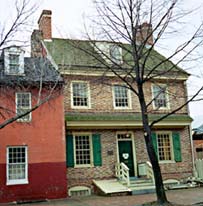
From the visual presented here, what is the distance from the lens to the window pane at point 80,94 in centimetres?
2161

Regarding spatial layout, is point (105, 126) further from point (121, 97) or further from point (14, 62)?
point (14, 62)

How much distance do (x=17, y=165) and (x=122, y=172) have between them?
19.2 feet

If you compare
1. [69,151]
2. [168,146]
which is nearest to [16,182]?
[69,151]

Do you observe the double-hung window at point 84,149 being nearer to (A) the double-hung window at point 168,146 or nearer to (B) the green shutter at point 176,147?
(A) the double-hung window at point 168,146

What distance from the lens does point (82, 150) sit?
21094 mm

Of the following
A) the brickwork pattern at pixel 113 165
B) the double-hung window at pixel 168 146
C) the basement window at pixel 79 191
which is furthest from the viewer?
the double-hung window at pixel 168 146

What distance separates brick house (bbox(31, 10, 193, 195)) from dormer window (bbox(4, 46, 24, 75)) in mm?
912

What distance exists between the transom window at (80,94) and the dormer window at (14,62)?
366 cm

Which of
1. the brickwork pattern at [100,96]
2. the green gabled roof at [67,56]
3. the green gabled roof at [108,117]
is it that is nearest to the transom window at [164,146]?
the green gabled roof at [108,117]

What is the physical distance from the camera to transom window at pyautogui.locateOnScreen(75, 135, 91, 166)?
20906mm

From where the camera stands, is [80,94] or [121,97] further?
[121,97]

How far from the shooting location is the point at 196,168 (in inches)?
923

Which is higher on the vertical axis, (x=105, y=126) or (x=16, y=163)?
(x=105, y=126)

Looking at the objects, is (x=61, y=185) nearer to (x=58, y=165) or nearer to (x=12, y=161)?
(x=58, y=165)
